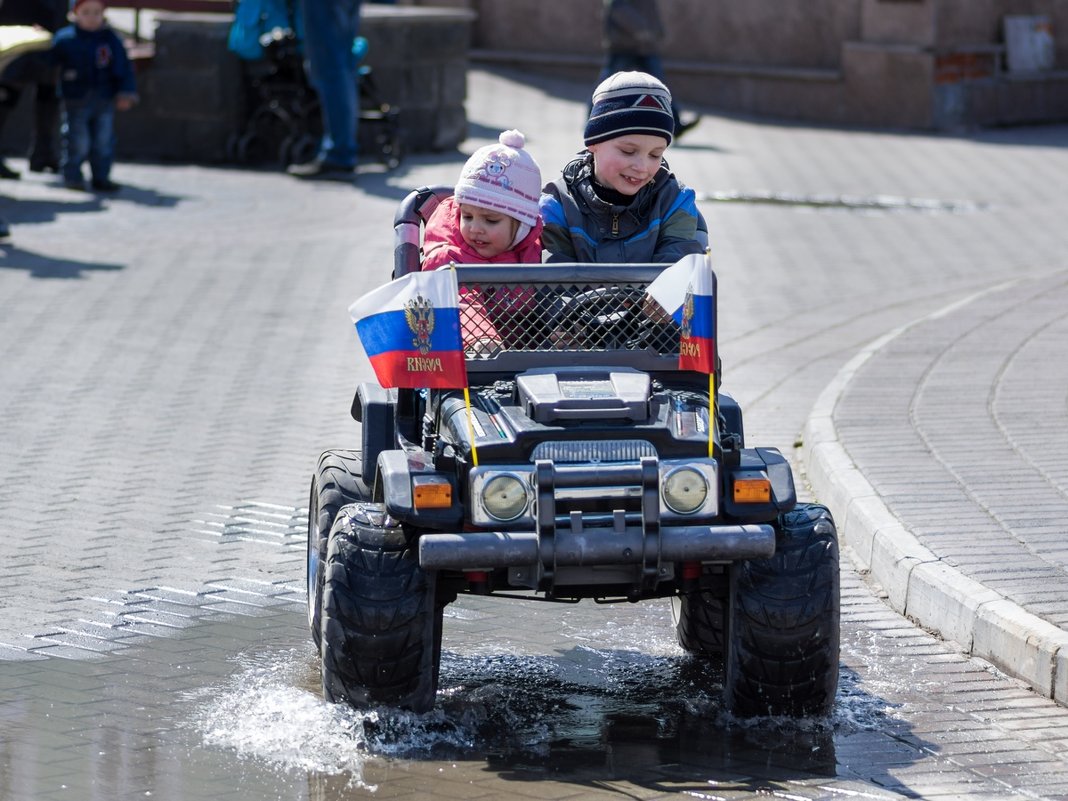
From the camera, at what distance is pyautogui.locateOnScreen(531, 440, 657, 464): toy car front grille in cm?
497

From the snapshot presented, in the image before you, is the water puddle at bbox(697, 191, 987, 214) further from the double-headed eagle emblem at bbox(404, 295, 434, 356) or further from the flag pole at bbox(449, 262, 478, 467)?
the double-headed eagle emblem at bbox(404, 295, 434, 356)

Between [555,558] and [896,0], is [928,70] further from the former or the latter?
[555,558]

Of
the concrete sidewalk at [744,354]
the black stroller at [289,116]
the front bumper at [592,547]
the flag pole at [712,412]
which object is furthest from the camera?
the black stroller at [289,116]

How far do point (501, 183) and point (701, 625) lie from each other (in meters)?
1.55

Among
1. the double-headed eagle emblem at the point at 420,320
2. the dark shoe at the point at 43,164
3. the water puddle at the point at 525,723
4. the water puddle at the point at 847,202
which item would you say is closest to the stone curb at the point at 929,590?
the water puddle at the point at 525,723

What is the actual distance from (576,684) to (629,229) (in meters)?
1.48

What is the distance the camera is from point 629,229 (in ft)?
19.6

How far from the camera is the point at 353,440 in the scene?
875 cm

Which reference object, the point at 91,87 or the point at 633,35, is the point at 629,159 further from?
the point at 633,35

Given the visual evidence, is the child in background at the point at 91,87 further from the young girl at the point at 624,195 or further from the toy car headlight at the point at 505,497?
the toy car headlight at the point at 505,497

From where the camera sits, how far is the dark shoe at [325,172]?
18.0m

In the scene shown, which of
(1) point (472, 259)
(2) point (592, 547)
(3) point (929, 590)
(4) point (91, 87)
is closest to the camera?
(2) point (592, 547)

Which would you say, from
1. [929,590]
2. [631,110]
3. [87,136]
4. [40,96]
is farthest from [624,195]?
[40,96]

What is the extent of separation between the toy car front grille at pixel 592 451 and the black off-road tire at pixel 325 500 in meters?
0.91
